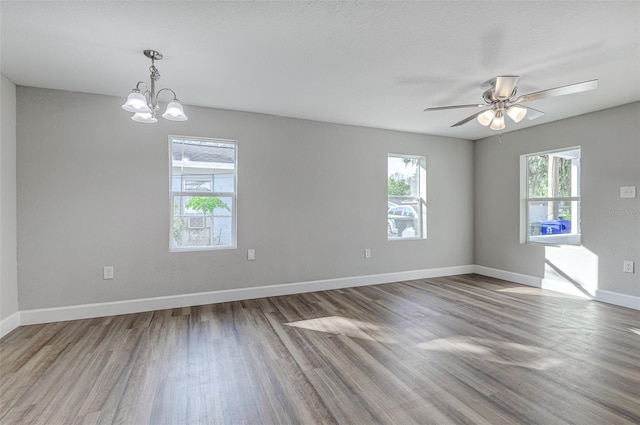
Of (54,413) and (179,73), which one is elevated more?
(179,73)

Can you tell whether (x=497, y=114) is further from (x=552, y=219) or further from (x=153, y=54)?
(x=153, y=54)

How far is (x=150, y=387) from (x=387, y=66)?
3.00 metres

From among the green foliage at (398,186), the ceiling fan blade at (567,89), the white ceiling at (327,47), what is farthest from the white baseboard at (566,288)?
the ceiling fan blade at (567,89)

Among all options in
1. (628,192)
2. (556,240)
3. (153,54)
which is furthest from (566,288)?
(153,54)

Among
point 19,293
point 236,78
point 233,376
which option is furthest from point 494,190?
point 19,293

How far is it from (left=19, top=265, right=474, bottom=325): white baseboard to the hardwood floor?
145 mm

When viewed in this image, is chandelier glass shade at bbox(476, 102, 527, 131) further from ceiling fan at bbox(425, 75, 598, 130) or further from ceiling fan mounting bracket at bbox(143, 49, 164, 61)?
ceiling fan mounting bracket at bbox(143, 49, 164, 61)

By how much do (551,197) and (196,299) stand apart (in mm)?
5075

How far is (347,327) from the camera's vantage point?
288cm

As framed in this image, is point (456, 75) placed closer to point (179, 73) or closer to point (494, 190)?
point (179, 73)

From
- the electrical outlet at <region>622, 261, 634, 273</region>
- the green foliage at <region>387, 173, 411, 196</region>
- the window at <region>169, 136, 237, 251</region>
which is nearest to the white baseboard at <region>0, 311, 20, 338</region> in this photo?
the window at <region>169, 136, 237, 251</region>

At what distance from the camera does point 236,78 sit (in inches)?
110

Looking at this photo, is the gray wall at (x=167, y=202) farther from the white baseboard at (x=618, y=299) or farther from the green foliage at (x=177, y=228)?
the white baseboard at (x=618, y=299)

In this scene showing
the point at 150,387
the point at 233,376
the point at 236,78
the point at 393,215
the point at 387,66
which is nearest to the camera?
the point at 150,387
